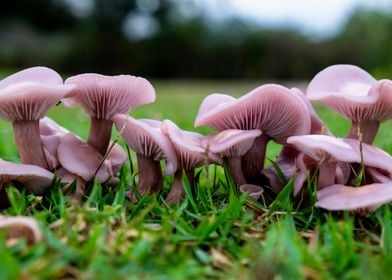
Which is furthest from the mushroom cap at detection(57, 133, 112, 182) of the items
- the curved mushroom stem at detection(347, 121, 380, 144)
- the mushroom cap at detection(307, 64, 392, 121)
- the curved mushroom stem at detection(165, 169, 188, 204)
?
→ the curved mushroom stem at detection(347, 121, 380, 144)

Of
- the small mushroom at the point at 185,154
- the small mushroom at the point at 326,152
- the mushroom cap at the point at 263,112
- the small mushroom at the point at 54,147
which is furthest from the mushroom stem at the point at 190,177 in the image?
the small mushroom at the point at 326,152

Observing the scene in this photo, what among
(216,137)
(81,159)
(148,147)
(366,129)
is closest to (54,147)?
(81,159)

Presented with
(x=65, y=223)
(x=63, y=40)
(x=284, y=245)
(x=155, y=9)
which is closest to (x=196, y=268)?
(x=284, y=245)

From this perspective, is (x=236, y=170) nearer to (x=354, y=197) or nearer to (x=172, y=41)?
(x=354, y=197)

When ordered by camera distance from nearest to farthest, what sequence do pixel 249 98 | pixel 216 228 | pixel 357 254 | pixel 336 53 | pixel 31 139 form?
pixel 357 254 < pixel 216 228 < pixel 249 98 < pixel 31 139 < pixel 336 53

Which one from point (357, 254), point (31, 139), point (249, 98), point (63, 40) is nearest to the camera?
point (357, 254)

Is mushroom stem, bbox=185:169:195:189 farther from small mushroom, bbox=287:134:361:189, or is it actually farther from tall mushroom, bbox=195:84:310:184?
small mushroom, bbox=287:134:361:189

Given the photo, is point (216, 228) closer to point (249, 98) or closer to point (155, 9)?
point (249, 98)

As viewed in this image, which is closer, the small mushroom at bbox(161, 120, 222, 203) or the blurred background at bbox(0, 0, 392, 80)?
the small mushroom at bbox(161, 120, 222, 203)
